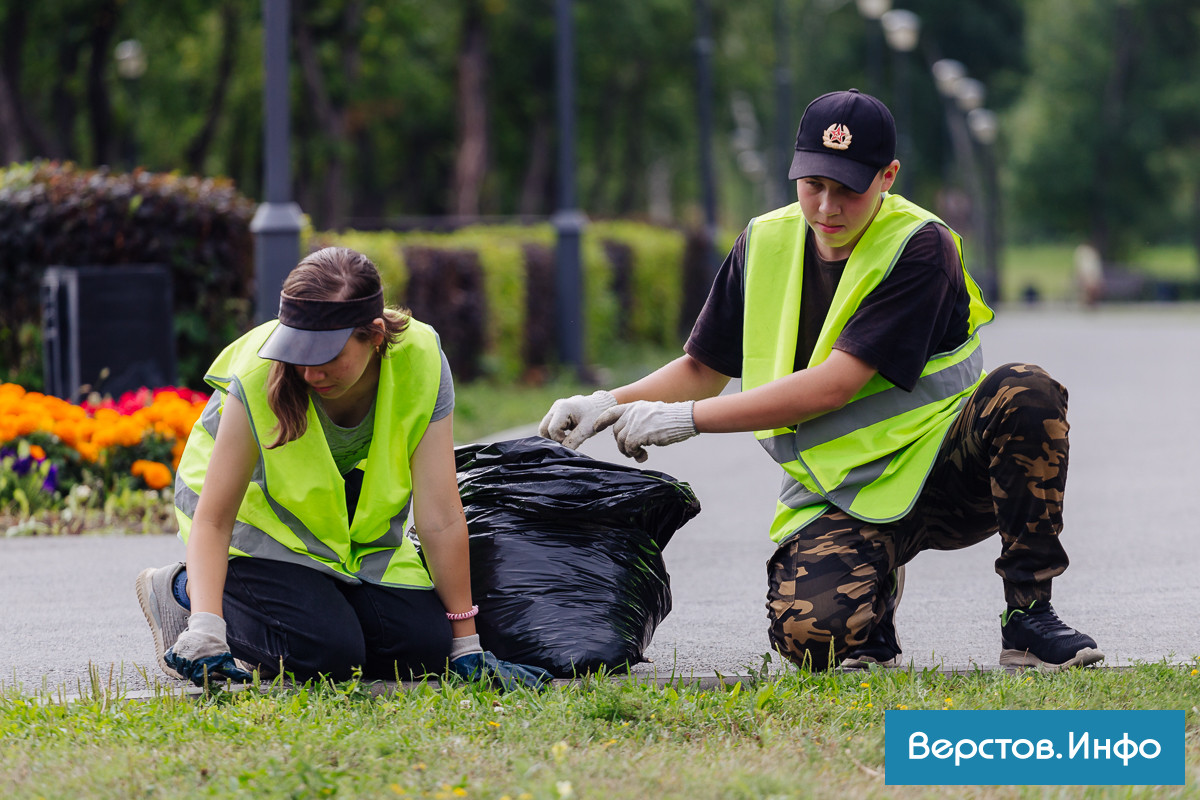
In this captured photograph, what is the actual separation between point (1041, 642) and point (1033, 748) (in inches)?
32.1

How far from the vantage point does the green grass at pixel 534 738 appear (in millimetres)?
2891

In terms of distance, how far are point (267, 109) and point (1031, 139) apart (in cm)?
4624

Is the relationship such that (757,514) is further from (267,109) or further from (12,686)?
(12,686)

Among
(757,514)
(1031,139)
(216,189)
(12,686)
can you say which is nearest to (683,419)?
(12,686)

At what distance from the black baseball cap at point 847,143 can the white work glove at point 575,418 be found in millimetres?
754

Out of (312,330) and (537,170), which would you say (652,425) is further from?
(537,170)

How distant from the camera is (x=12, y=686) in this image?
3838mm

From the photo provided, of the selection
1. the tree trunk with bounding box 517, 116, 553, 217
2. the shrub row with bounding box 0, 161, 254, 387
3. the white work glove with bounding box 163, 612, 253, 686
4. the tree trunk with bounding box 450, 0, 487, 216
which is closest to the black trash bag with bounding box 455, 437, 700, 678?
the white work glove with bounding box 163, 612, 253, 686

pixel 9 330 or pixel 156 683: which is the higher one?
pixel 9 330

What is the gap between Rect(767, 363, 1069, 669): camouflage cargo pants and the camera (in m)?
3.83

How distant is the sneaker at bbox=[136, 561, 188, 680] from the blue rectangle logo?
179 cm

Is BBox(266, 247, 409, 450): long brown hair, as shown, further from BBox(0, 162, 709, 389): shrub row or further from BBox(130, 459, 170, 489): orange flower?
BBox(0, 162, 709, 389): shrub row

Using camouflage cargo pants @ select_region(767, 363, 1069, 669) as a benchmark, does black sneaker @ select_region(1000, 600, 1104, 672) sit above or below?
below

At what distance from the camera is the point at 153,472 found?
6613 mm
